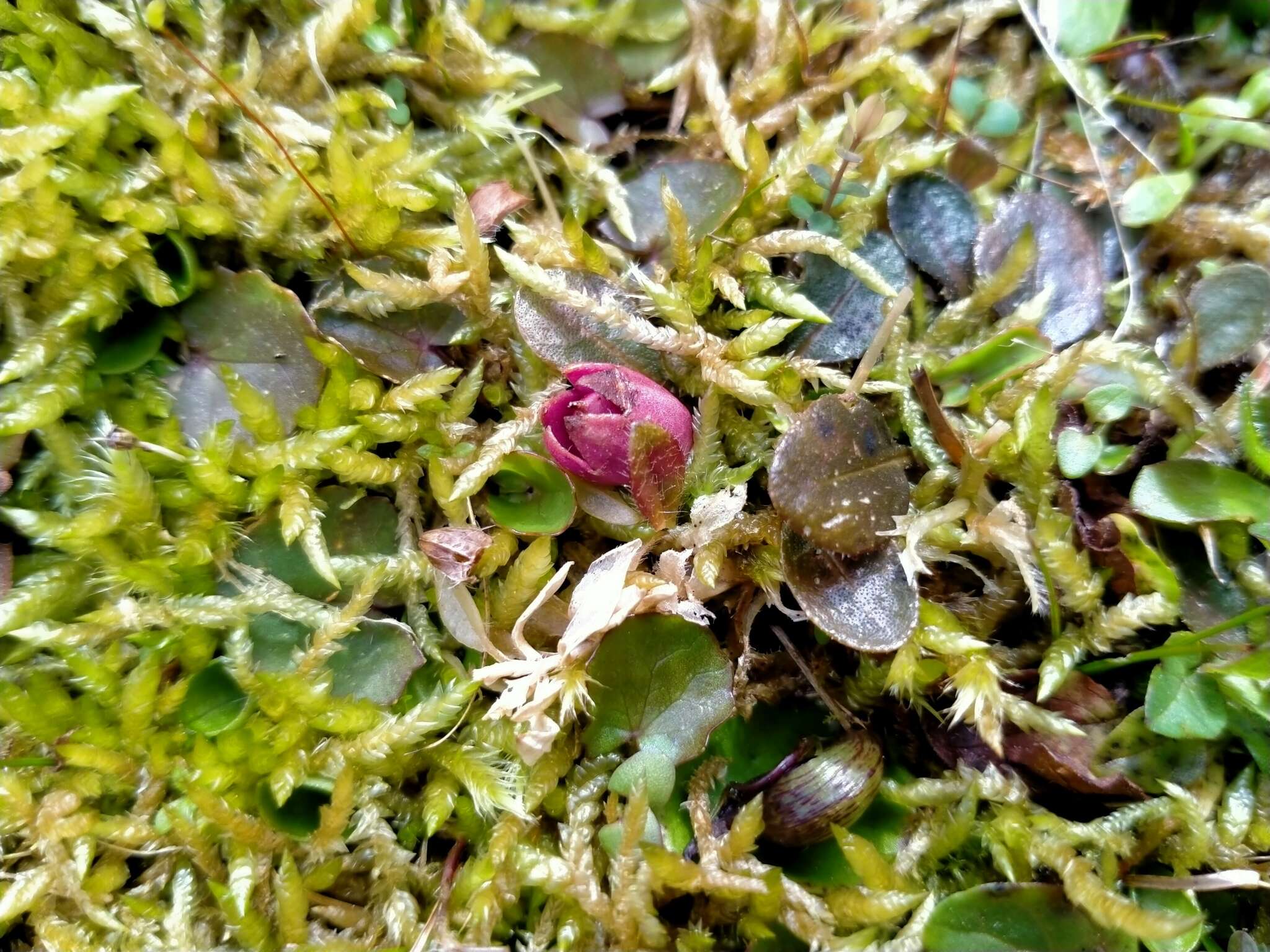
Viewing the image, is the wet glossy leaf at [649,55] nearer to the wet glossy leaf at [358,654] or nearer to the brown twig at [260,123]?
the brown twig at [260,123]

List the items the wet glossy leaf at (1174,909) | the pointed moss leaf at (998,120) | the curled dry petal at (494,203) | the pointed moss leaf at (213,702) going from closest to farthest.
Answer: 1. the wet glossy leaf at (1174,909)
2. the pointed moss leaf at (213,702)
3. the curled dry petal at (494,203)
4. the pointed moss leaf at (998,120)

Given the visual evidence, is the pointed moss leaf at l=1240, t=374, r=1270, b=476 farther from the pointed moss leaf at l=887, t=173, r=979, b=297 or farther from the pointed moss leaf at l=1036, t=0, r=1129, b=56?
the pointed moss leaf at l=1036, t=0, r=1129, b=56

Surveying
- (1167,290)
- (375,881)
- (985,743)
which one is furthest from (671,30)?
(375,881)

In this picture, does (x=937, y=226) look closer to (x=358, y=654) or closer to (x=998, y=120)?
(x=998, y=120)

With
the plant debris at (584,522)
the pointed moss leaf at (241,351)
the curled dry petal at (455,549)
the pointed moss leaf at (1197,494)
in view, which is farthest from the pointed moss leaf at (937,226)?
the pointed moss leaf at (241,351)

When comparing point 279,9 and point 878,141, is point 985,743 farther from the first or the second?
point 279,9
